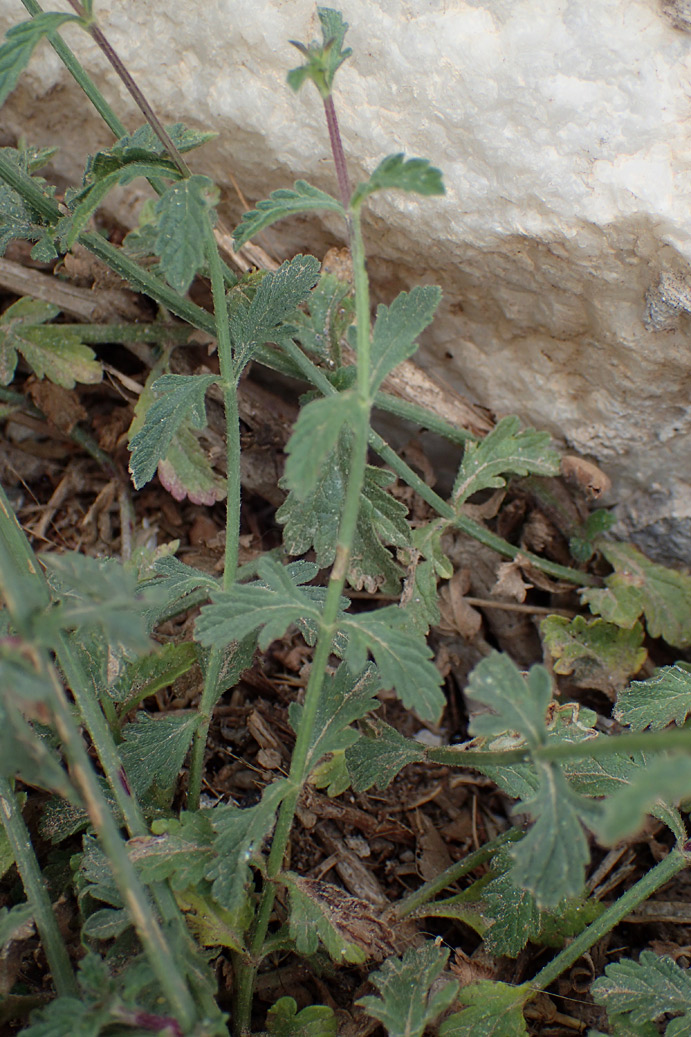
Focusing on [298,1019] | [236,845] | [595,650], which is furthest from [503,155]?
[298,1019]

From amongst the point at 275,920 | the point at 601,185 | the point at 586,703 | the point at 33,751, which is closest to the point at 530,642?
the point at 586,703

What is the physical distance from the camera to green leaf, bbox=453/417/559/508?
2.41m

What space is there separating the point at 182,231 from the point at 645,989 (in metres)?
1.98

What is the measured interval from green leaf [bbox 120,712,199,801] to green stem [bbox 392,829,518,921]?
0.71 metres

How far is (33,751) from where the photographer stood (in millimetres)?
1250

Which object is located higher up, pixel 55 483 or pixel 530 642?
pixel 55 483

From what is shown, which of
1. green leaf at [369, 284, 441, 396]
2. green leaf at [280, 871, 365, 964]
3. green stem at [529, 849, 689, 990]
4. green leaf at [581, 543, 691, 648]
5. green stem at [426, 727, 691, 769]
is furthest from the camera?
green leaf at [581, 543, 691, 648]

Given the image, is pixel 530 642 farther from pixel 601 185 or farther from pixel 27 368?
pixel 27 368

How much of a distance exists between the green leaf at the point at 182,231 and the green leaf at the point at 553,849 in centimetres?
121

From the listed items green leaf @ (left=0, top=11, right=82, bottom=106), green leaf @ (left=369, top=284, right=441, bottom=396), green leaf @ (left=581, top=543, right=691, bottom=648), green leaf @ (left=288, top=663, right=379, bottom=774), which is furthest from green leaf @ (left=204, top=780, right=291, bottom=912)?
green leaf @ (left=0, top=11, right=82, bottom=106)

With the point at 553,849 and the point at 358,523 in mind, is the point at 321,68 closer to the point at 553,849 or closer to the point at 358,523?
the point at 358,523

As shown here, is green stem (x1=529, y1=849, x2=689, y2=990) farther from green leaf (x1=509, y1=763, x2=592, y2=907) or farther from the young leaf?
the young leaf

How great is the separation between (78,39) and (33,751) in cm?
226

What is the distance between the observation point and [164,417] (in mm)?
1919
